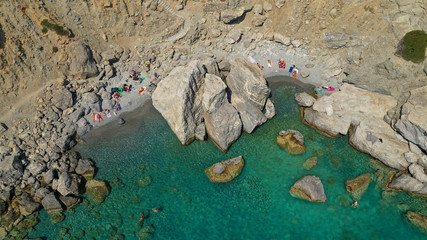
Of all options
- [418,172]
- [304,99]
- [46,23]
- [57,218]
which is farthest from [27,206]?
[418,172]

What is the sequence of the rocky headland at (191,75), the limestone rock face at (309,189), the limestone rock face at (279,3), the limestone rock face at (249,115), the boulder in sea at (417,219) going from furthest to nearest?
the limestone rock face at (279,3) → the limestone rock face at (249,115) → the rocky headland at (191,75) → the limestone rock face at (309,189) → the boulder in sea at (417,219)

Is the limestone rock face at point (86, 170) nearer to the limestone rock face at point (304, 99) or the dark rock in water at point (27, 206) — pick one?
the dark rock in water at point (27, 206)

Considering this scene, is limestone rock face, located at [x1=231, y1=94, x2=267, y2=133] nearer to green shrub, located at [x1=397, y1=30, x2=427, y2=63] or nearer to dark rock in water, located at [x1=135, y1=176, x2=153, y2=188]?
dark rock in water, located at [x1=135, y1=176, x2=153, y2=188]

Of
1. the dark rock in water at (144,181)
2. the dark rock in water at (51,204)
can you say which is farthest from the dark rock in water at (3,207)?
the dark rock in water at (144,181)

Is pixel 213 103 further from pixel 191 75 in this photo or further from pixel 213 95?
pixel 191 75

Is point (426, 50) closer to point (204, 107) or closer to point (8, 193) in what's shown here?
point (204, 107)

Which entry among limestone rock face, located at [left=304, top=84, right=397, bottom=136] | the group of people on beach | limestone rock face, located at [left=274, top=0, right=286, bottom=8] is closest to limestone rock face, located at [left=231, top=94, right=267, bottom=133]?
limestone rock face, located at [left=304, top=84, right=397, bottom=136]
